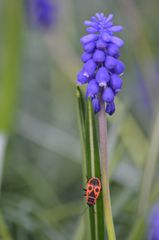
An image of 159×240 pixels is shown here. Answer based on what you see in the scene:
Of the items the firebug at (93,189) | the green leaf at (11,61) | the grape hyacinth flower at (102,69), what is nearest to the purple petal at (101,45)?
the grape hyacinth flower at (102,69)

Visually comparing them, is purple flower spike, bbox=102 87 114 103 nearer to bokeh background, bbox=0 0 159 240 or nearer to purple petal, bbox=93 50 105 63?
purple petal, bbox=93 50 105 63

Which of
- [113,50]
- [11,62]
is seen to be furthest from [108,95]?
[11,62]

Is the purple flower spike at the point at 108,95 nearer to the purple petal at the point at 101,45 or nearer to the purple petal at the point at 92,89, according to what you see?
the purple petal at the point at 92,89

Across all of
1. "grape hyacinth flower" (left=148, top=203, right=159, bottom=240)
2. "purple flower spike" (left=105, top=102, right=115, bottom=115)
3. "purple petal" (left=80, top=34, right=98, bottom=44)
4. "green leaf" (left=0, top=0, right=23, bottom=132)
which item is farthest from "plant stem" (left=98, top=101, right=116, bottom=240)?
"green leaf" (left=0, top=0, right=23, bottom=132)

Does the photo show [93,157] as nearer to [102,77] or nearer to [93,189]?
[93,189]

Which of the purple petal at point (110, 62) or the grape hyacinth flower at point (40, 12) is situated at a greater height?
the grape hyacinth flower at point (40, 12)

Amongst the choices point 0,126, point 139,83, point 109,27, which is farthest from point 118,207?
point 139,83
